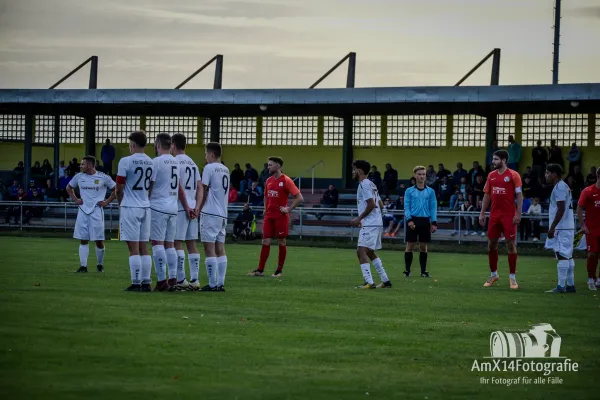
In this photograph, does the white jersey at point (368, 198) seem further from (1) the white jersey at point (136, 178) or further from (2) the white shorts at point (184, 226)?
(1) the white jersey at point (136, 178)

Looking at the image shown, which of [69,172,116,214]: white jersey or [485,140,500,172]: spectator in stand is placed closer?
[69,172,116,214]: white jersey

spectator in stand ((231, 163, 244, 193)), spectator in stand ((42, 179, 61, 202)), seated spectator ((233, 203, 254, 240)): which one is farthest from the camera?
spectator in stand ((42, 179, 61, 202))

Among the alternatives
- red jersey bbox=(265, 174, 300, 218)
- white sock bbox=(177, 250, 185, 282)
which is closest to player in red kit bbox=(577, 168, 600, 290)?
red jersey bbox=(265, 174, 300, 218)

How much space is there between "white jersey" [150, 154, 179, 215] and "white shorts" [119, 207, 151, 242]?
25cm

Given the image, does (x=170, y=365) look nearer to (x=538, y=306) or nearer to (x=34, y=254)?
(x=538, y=306)

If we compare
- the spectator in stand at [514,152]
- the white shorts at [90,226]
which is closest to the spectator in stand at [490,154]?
the spectator in stand at [514,152]

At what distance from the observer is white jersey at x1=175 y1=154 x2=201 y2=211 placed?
51.1 feet

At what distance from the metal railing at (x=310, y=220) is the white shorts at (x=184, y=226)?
17801mm

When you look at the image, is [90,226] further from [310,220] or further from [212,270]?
[310,220]

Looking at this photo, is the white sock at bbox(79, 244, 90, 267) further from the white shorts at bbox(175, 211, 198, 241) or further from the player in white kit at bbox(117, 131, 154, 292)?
the player in white kit at bbox(117, 131, 154, 292)

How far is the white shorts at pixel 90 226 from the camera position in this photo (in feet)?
65.1

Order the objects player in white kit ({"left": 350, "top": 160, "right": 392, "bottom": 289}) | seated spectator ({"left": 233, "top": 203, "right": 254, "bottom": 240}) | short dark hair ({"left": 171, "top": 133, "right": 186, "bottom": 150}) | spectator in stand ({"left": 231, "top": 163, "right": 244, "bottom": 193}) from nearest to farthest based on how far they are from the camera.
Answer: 1. short dark hair ({"left": 171, "top": 133, "right": 186, "bottom": 150})
2. player in white kit ({"left": 350, "top": 160, "right": 392, "bottom": 289})
3. seated spectator ({"left": 233, "top": 203, "right": 254, "bottom": 240})
4. spectator in stand ({"left": 231, "top": 163, "right": 244, "bottom": 193})

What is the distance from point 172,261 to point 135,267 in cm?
74

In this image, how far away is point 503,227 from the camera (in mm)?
18375
